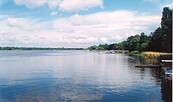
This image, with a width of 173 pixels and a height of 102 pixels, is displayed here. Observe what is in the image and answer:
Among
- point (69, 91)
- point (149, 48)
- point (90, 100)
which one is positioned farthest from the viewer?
point (149, 48)

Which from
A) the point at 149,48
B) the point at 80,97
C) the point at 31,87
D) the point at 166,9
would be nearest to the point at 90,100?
the point at 80,97

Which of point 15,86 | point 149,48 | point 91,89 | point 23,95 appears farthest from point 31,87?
point 149,48

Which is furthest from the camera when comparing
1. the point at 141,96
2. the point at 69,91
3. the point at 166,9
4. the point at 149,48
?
the point at 149,48

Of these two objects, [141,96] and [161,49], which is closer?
[141,96]

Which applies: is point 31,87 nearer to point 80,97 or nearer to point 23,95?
point 23,95

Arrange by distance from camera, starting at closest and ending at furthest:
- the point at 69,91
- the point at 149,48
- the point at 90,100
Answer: the point at 90,100, the point at 69,91, the point at 149,48

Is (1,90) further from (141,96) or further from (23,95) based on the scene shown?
(141,96)

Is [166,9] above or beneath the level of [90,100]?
above

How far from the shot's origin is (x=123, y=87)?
139 feet

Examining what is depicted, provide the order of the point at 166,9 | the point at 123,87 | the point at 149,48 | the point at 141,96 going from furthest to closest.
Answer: the point at 149,48 < the point at 166,9 < the point at 123,87 < the point at 141,96

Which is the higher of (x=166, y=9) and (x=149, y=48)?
(x=166, y=9)

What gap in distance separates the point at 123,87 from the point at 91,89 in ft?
16.3

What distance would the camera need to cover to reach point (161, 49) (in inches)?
4808

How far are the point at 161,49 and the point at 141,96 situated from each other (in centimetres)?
8965
